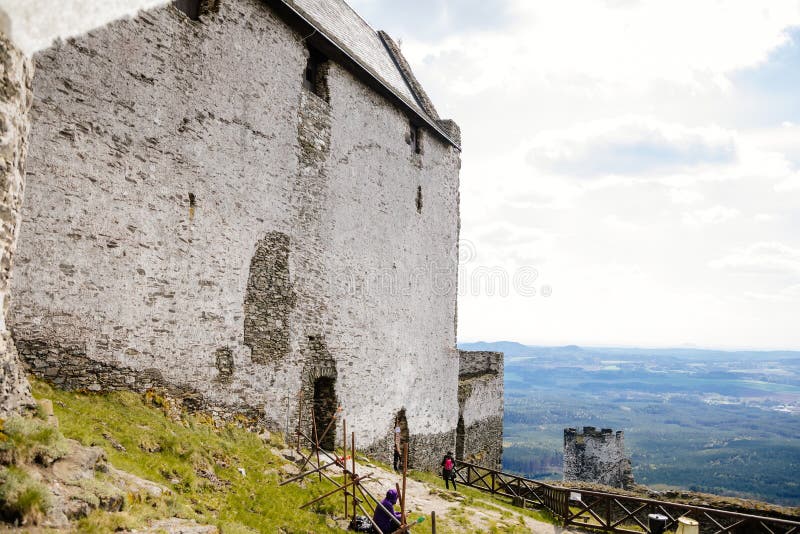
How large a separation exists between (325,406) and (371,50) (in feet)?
42.6

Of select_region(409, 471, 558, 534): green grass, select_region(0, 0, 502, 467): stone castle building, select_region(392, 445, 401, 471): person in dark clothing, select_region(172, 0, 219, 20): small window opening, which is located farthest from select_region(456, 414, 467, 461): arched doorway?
select_region(172, 0, 219, 20): small window opening

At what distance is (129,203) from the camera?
10.3 metres

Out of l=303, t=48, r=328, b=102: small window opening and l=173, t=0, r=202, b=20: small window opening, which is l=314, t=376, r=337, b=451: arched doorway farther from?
l=173, t=0, r=202, b=20: small window opening

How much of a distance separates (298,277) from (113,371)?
5436 mm

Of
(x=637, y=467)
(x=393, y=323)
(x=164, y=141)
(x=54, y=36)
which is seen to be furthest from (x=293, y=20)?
(x=637, y=467)

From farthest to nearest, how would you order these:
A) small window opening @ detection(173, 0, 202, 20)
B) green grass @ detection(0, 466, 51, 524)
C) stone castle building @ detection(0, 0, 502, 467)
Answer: small window opening @ detection(173, 0, 202, 20), stone castle building @ detection(0, 0, 502, 467), green grass @ detection(0, 466, 51, 524)

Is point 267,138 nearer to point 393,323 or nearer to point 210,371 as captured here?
point 210,371

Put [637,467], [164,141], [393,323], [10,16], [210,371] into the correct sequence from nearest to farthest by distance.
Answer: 1. [10,16]
2. [164,141]
3. [210,371]
4. [393,323]
5. [637,467]

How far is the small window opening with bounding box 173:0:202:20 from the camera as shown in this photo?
11.7m

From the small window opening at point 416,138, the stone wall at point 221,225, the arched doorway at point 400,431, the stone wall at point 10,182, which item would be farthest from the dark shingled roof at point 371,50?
the arched doorway at point 400,431

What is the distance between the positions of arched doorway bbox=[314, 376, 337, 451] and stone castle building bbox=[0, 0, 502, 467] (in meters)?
0.06

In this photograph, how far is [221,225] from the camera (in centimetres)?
1228

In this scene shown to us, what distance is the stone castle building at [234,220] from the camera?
9.34 metres

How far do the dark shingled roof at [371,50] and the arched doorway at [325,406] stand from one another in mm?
9432
